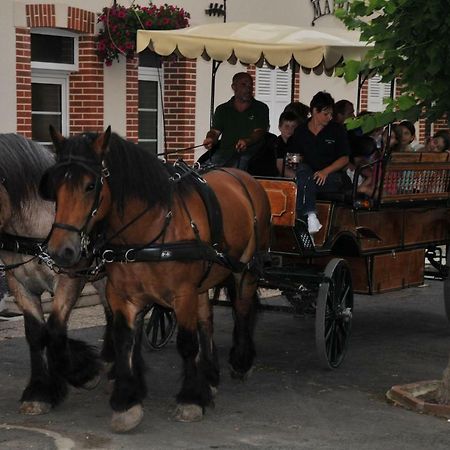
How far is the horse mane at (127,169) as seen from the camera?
662 cm

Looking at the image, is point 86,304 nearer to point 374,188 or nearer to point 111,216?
point 374,188

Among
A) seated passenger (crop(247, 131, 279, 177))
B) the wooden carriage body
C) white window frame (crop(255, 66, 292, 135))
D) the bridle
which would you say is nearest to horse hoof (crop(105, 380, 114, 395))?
the bridle

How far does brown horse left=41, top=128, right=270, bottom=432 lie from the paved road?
300 mm

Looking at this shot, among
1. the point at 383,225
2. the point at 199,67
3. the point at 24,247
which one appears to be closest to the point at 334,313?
the point at 383,225

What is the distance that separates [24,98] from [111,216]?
19.5 feet

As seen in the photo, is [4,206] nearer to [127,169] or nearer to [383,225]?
[127,169]

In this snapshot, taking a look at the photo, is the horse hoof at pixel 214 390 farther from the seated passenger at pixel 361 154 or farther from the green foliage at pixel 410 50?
the seated passenger at pixel 361 154

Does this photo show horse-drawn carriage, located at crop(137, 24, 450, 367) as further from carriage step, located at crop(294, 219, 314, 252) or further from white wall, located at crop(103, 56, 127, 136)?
white wall, located at crop(103, 56, 127, 136)

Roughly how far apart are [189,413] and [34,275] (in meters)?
1.42

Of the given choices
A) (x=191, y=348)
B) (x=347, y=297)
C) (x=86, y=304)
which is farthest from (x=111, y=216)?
(x=86, y=304)

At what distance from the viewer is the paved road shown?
682cm

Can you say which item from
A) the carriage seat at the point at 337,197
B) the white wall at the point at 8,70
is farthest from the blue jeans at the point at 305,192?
the white wall at the point at 8,70

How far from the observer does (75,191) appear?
647cm

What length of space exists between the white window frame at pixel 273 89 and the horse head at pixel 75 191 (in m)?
9.73
